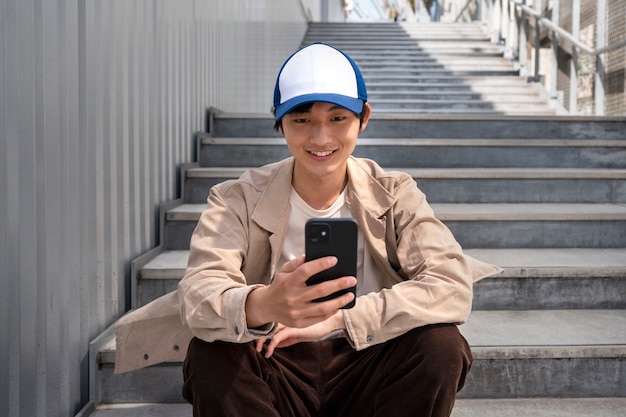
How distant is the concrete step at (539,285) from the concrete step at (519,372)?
27 centimetres

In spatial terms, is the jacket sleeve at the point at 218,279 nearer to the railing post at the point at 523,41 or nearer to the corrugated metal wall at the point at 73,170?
the corrugated metal wall at the point at 73,170

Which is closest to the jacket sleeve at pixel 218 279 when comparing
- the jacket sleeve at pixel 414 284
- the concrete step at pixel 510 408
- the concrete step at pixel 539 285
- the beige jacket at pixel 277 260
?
the beige jacket at pixel 277 260

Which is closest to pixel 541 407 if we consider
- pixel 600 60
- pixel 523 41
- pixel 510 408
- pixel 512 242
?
pixel 510 408

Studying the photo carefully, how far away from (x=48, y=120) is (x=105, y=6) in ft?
1.84

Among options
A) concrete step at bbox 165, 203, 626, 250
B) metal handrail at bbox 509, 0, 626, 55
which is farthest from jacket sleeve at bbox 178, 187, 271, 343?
metal handrail at bbox 509, 0, 626, 55

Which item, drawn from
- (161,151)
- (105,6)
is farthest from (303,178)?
(161,151)

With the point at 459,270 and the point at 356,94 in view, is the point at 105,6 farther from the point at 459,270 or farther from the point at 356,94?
the point at 459,270

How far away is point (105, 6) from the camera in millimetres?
1782

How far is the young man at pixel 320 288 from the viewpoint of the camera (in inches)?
42.4

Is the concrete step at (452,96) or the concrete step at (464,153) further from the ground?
the concrete step at (452,96)

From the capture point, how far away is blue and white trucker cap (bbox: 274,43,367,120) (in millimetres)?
1144

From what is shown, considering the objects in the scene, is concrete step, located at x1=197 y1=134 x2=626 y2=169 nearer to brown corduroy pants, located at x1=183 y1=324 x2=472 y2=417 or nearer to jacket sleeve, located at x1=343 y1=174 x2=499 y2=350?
jacket sleeve, located at x1=343 y1=174 x2=499 y2=350

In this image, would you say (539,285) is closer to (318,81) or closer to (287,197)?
(287,197)

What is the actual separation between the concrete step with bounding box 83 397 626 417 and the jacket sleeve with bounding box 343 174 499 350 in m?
0.48
